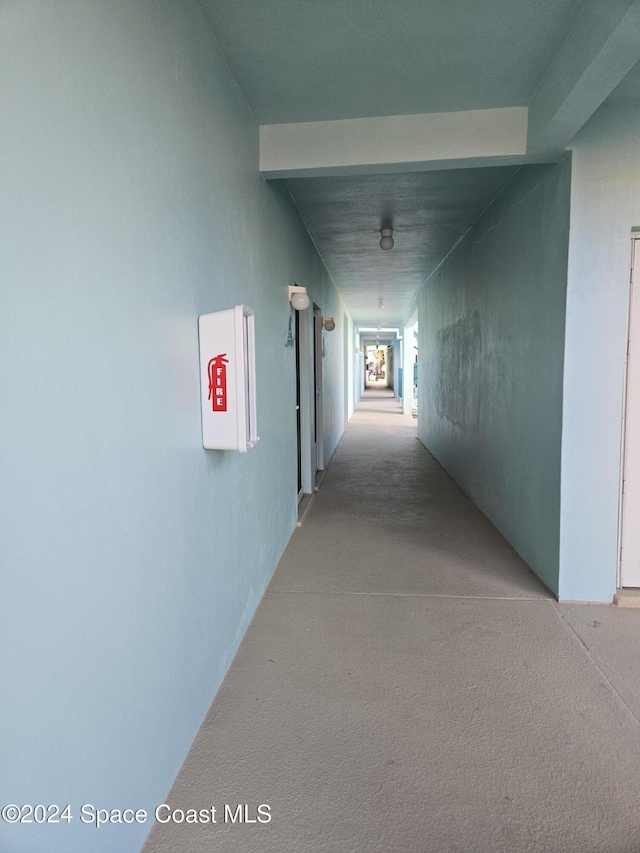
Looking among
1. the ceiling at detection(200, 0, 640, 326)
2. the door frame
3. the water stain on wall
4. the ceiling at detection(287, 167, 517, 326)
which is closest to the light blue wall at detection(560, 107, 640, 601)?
the door frame

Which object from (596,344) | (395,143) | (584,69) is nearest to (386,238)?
(395,143)

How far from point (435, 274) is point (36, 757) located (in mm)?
7063

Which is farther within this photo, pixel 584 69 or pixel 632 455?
pixel 632 455

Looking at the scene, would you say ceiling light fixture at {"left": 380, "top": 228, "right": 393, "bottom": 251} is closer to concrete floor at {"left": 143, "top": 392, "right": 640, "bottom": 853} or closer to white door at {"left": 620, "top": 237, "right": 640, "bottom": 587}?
white door at {"left": 620, "top": 237, "right": 640, "bottom": 587}

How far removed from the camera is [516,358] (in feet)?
12.0

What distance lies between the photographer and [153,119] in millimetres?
1530

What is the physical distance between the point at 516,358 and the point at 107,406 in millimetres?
3083

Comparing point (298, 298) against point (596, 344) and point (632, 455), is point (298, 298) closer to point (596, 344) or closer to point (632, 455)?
point (596, 344)

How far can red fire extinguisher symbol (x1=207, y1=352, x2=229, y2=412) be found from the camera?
185cm

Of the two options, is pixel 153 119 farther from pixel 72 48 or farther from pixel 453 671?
pixel 453 671

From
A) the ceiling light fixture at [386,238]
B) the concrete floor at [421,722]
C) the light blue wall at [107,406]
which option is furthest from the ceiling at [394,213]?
the concrete floor at [421,722]

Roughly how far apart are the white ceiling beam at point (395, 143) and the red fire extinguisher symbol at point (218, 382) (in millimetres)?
1597

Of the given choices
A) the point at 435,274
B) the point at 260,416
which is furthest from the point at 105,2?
the point at 435,274

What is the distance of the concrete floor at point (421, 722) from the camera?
1.52 m
